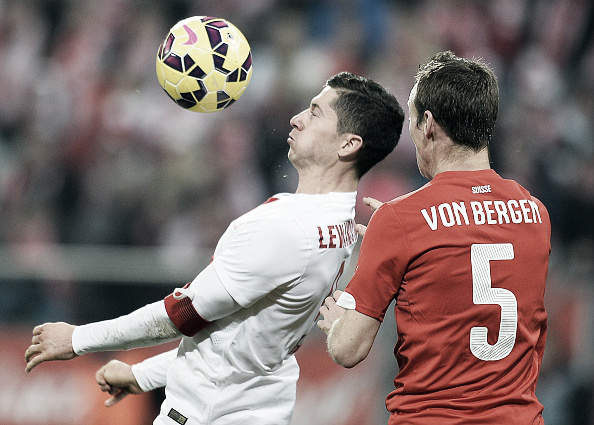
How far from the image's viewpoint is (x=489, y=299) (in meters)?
2.83

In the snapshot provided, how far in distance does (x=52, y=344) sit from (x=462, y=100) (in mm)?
1849

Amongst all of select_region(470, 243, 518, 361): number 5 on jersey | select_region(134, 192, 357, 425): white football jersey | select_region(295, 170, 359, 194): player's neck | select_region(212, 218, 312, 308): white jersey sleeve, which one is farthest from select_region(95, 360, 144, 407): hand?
select_region(470, 243, 518, 361): number 5 on jersey

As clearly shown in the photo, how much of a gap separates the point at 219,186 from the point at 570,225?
3.19 m

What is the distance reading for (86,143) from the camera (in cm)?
843

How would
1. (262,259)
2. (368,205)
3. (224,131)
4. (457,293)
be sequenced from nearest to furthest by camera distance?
(457,293)
(262,259)
(368,205)
(224,131)

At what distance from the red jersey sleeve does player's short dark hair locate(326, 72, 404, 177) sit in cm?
84

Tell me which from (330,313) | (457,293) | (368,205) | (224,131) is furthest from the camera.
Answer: (224,131)

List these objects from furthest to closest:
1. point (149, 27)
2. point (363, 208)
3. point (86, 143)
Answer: point (149, 27)
point (86, 143)
point (363, 208)

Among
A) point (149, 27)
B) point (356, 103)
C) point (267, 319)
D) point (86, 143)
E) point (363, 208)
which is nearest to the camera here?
point (267, 319)

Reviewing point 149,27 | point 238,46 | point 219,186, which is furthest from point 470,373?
point 149,27

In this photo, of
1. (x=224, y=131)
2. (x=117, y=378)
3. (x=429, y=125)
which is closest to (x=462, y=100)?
(x=429, y=125)

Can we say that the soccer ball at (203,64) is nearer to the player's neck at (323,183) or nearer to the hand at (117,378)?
the player's neck at (323,183)

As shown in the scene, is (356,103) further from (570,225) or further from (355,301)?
(570,225)

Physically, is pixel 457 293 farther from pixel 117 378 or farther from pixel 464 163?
pixel 117 378
